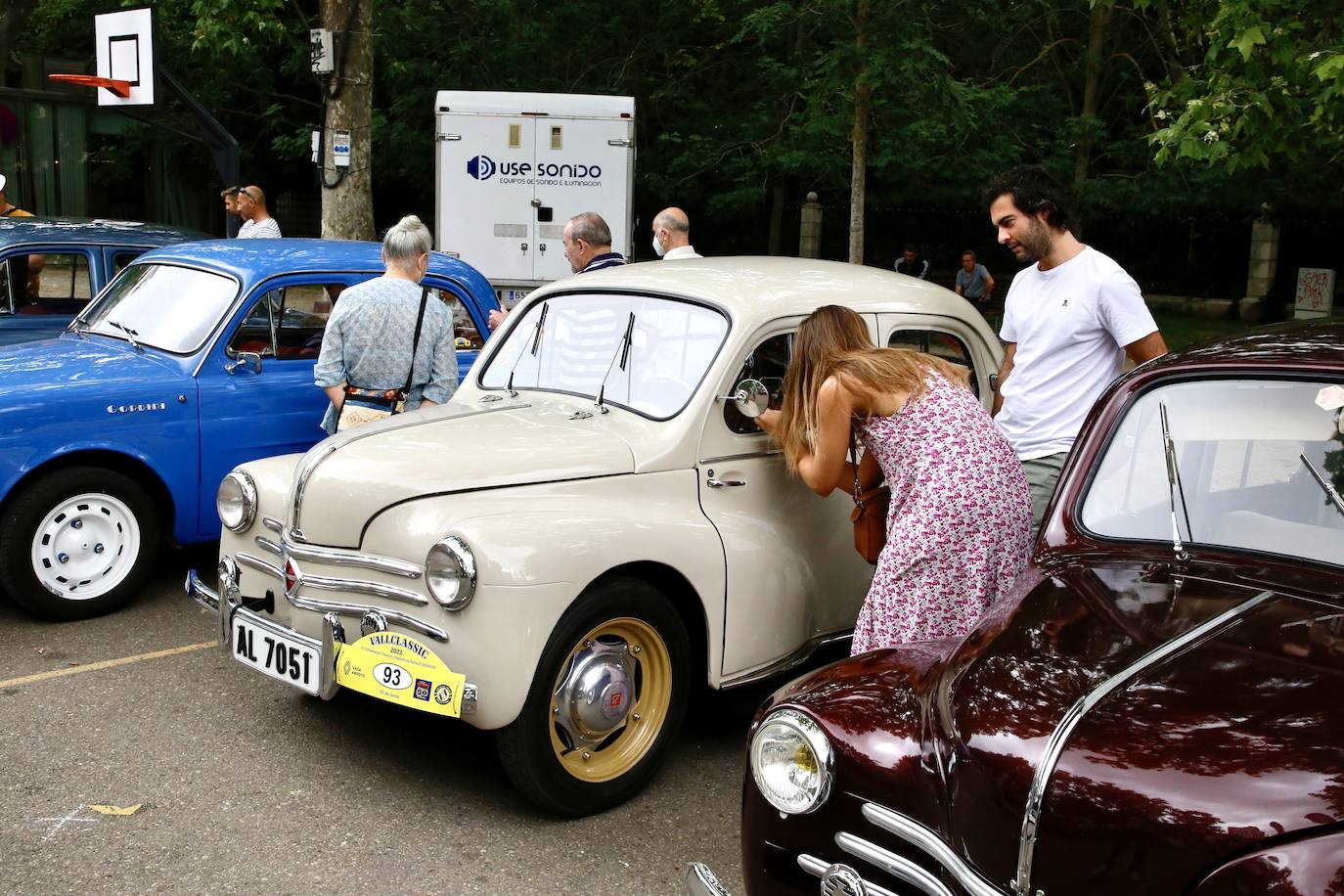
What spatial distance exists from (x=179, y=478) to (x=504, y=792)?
279 cm

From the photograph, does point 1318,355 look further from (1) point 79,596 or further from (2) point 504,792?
(1) point 79,596

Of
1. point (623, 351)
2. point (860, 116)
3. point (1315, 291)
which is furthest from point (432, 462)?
point (1315, 291)

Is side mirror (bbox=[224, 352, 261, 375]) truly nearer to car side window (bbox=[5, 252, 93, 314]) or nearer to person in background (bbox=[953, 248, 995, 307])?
car side window (bbox=[5, 252, 93, 314])

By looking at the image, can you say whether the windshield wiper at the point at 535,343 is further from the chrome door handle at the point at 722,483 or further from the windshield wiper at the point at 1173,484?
the windshield wiper at the point at 1173,484

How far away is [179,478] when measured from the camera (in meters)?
6.39

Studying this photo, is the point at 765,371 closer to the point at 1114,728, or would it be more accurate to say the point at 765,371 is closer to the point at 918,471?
the point at 918,471

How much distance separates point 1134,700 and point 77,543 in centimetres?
520

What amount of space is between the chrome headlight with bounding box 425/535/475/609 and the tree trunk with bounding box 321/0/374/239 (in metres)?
10.5

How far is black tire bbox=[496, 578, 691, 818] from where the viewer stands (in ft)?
13.4

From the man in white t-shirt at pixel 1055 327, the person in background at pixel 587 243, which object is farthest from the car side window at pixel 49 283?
the man in white t-shirt at pixel 1055 327

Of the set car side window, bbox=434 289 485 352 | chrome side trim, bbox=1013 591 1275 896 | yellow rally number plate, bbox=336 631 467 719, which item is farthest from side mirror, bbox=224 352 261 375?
chrome side trim, bbox=1013 591 1275 896

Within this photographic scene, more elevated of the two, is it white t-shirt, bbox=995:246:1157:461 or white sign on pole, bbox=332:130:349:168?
white sign on pole, bbox=332:130:349:168

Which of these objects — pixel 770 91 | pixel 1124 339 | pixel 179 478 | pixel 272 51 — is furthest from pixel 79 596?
pixel 272 51

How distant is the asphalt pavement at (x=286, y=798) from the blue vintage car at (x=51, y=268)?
3.14 meters
